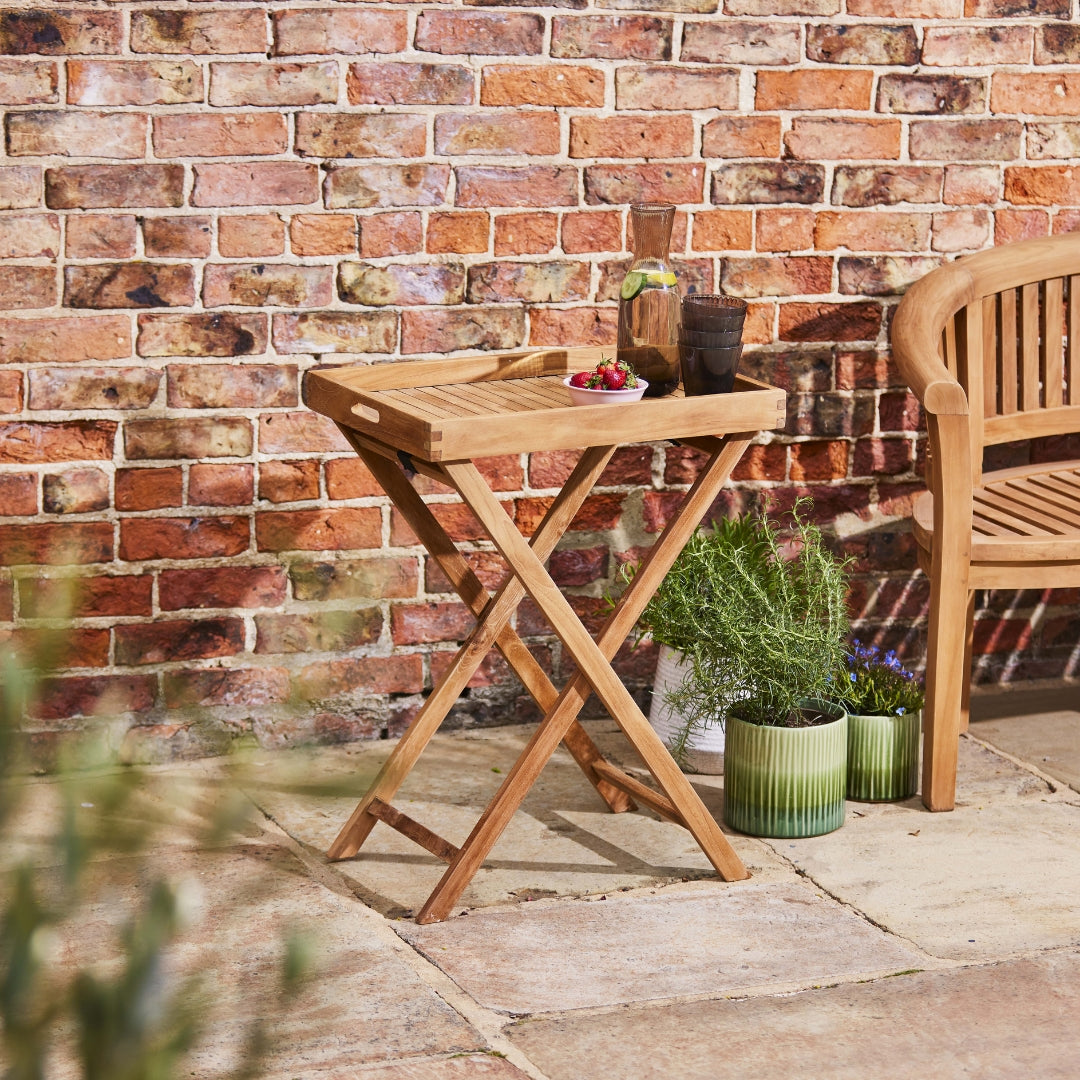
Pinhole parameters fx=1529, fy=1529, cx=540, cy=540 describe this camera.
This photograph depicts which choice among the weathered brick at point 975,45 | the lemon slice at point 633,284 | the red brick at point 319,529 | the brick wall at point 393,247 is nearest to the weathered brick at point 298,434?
the brick wall at point 393,247

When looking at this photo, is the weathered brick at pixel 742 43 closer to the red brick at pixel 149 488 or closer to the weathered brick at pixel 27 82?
the weathered brick at pixel 27 82

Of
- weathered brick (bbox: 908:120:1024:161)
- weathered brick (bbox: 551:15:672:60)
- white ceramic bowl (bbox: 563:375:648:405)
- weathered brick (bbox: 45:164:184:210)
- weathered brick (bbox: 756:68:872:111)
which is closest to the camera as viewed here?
white ceramic bowl (bbox: 563:375:648:405)

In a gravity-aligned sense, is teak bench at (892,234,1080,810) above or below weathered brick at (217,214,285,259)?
below

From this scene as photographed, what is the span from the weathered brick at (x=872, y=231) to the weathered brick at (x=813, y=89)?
226mm

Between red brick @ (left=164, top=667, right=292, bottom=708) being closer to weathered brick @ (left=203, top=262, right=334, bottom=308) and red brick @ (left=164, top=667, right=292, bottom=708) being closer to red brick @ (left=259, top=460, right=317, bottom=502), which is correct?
red brick @ (left=259, top=460, right=317, bottom=502)

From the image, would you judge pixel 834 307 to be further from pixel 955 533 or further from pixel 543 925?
pixel 543 925

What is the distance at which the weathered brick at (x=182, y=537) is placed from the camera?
9.70 ft

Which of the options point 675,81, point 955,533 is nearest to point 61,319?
point 675,81

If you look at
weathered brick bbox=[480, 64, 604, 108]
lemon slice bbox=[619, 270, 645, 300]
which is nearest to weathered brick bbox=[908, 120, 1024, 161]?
weathered brick bbox=[480, 64, 604, 108]

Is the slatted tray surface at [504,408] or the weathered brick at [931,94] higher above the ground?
the weathered brick at [931,94]

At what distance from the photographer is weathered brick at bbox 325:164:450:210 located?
294cm

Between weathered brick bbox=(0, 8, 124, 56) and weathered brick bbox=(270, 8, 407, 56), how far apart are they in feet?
0.96

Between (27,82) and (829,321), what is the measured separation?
167cm

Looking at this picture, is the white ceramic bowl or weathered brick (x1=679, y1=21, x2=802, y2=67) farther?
weathered brick (x1=679, y1=21, x2=802, y2=67)
